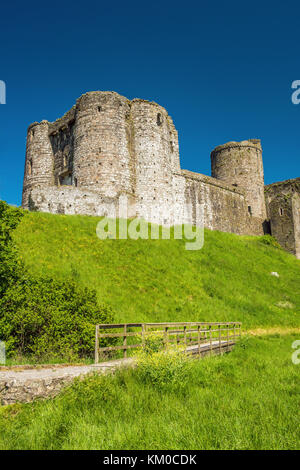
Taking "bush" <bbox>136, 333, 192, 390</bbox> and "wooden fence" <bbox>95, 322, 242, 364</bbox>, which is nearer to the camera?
"bush" <bbox>136, 333, 192, 390</bbox>

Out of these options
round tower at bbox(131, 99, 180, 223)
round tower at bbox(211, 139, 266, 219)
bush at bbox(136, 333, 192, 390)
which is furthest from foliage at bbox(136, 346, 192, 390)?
round tower at bbox(211, 139, 266, 219)

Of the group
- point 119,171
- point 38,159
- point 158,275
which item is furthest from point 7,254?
point 38,159

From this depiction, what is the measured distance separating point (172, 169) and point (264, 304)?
18.2m

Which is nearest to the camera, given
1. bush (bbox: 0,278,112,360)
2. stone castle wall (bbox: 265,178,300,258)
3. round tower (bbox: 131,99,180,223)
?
bush (bbox: 0,278,112,360)

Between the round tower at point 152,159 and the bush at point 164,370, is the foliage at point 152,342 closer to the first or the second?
the bush at point 164,370

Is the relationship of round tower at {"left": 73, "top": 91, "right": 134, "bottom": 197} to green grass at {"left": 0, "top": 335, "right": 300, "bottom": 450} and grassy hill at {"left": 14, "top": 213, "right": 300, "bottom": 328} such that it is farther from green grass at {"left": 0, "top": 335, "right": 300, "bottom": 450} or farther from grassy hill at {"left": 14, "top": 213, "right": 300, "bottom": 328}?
green grass at {"left": 0, "top": 335, "right": 300, "bottom": 450}

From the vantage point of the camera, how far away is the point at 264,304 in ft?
74.5

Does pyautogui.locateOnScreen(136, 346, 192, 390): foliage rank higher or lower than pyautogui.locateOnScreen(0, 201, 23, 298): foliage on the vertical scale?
lower

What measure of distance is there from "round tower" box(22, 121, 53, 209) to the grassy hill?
422 inches

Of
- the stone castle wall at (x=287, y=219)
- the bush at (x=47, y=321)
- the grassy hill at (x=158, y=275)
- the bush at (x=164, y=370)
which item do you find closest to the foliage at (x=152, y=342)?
the bush at (x=164, y=370)

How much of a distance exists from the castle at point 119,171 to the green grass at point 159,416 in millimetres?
21748

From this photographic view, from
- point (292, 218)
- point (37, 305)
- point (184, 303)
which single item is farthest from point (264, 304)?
point (292, 218)

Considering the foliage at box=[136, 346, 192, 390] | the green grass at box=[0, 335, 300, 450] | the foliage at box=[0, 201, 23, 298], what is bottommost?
the green grass at box=[0, 335, 300, 450]

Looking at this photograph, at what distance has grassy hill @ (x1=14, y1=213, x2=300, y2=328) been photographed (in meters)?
18.8
